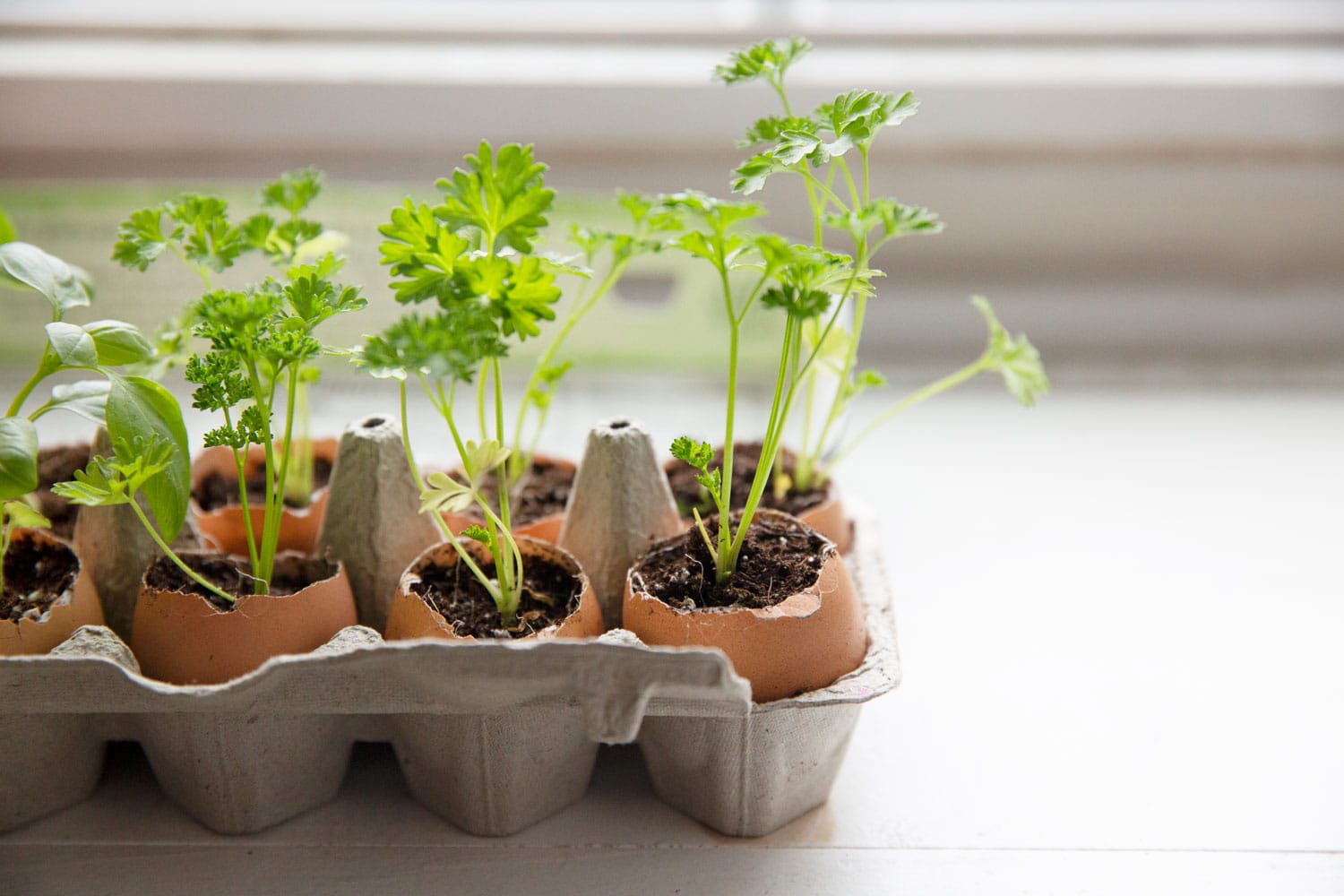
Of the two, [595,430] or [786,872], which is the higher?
[595,430]

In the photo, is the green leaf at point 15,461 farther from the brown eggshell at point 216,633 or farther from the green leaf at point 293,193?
the green leaf at point 293,193

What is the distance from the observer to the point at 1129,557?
3.53ft

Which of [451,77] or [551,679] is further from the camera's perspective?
[451,77]

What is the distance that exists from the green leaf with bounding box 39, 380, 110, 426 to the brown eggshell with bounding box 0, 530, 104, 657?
0.40 feet

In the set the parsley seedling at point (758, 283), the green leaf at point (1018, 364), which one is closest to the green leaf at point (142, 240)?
the parsley seedling at point (758, 283)

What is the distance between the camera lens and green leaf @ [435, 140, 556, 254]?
24.6 inches

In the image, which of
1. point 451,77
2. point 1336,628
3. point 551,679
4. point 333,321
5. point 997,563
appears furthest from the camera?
point 451,77

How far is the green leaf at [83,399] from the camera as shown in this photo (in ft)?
2.20

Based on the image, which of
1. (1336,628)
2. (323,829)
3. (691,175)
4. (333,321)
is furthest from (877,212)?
(691,175)

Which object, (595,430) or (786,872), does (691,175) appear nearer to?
(595,430)

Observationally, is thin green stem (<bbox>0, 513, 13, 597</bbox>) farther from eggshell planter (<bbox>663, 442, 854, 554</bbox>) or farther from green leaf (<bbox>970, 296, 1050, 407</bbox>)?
green leaf (<bbox>970, 296, 1050, 407</bbox>)

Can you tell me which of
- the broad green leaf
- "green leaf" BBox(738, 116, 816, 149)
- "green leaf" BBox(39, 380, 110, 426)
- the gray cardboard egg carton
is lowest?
the gray cardboard egg carton

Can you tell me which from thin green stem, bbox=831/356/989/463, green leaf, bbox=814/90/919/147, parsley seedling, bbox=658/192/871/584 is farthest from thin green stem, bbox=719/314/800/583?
thin green stem, bbox=831/356/989/463

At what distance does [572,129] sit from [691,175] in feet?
0.53
